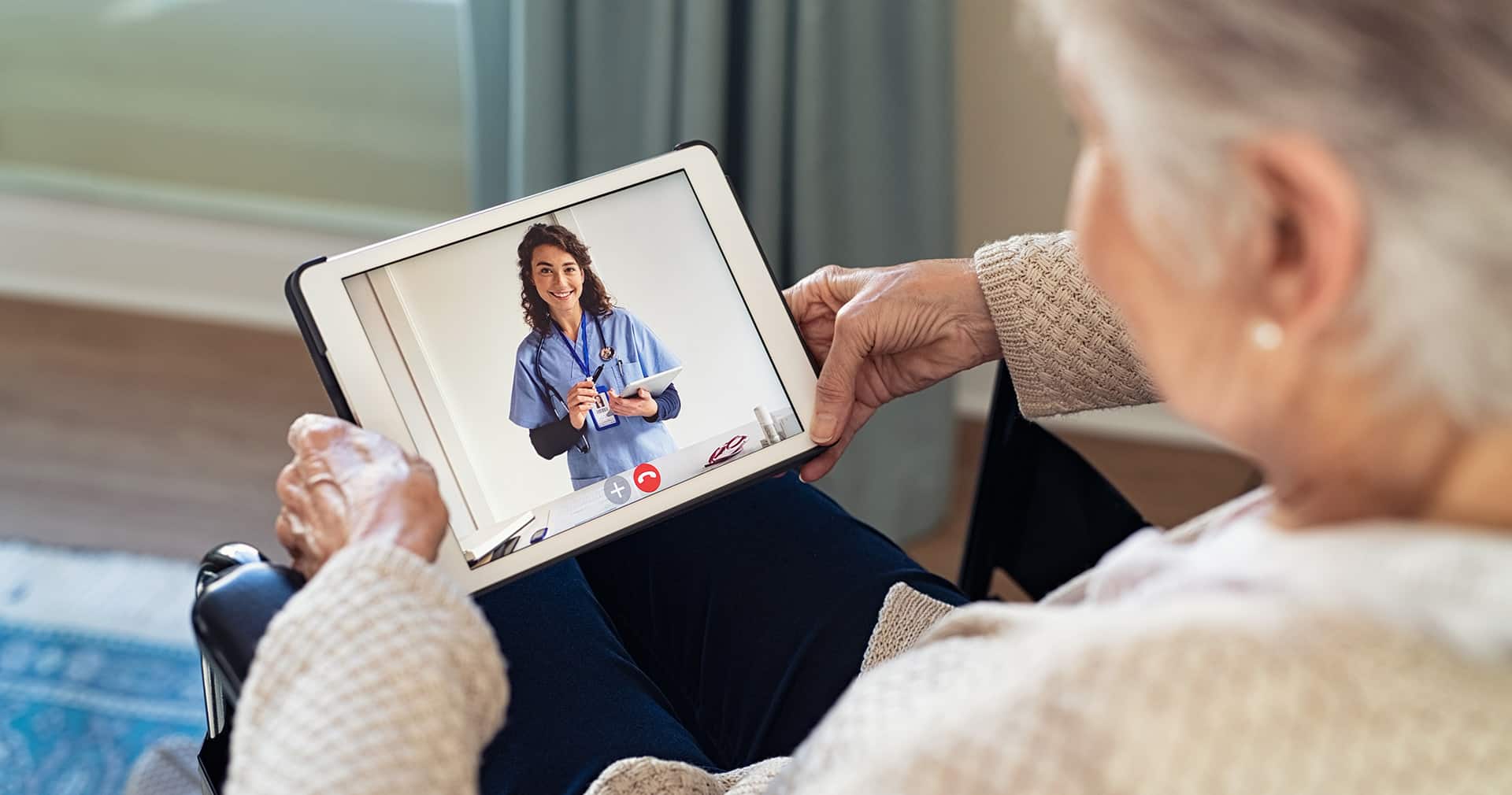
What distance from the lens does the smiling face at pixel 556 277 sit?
88 centimetres

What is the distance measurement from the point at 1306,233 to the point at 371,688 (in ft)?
1.47

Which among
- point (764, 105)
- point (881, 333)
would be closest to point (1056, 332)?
point (881, 333)

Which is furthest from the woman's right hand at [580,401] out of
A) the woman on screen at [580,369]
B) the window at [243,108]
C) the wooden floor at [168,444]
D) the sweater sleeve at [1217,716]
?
the window at [243,108]

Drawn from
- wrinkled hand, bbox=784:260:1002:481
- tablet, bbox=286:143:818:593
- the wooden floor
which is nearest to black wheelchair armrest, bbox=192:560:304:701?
tablet, bbox=286:143:818:593

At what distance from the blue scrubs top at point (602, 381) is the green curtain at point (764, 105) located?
68 centimetres

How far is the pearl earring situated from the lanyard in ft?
1.66

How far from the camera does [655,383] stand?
0.91m

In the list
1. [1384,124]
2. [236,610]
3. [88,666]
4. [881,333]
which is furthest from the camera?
[88,666]

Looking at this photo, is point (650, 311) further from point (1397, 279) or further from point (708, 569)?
point (1397, 279)

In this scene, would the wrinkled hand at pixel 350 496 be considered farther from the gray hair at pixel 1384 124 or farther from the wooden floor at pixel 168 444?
the wooden floor at pixel 168 444

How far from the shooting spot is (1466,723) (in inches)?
17.8

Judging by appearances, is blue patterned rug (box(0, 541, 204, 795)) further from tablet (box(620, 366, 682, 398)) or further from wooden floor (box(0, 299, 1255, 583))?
tablet (box(620, 366, 682, 398))

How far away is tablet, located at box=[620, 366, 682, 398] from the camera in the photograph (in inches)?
35.6

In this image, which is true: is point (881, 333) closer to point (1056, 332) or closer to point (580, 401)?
point (1056, 332)
